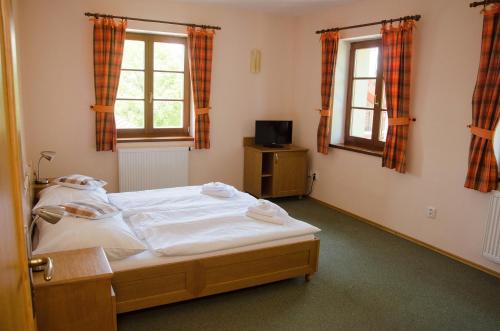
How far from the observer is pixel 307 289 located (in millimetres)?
2998

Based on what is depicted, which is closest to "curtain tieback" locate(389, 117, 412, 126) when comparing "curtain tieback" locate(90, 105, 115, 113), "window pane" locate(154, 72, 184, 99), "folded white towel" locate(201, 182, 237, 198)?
"folded white towel" locate(201, 182, 237, 198)

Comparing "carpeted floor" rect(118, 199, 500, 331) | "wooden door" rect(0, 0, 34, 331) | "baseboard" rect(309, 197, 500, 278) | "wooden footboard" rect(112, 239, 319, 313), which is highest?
"wooden door" rect(0, 0, 34, 331)

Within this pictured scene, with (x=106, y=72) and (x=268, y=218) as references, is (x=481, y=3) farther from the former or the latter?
(x=106, y=72)

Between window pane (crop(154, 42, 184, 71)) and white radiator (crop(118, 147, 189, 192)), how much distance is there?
1.03 m

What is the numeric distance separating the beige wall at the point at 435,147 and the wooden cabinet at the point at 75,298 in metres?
3.06

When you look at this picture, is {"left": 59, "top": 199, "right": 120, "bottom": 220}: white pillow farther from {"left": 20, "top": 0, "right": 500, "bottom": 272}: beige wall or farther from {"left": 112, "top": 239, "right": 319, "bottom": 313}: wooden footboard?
{"left": 20, "top": 0, "right": 500, "bottom": 272}: beige wall

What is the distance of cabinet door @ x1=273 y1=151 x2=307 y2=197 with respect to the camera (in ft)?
17.2

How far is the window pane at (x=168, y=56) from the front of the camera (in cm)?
490

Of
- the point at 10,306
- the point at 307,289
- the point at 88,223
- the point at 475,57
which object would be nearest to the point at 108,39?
the point at 88,223

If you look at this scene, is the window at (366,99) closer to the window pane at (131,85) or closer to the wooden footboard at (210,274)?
the wooden footboard at (210,274)

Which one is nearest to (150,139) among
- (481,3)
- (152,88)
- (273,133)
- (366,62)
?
(152,88)

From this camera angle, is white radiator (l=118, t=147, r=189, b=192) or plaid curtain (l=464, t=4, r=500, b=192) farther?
white radiator (l=118, t=147, r=189, b=192)

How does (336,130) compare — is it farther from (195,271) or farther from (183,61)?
(195,271)

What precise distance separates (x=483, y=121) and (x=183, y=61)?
3.43 m
